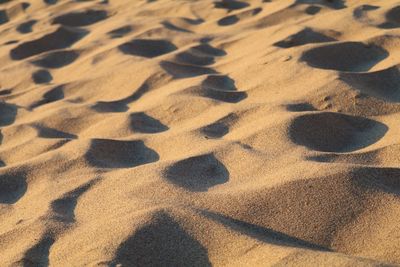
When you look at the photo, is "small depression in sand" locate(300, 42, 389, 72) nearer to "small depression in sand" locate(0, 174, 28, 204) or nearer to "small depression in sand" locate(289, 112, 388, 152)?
"small depression in sand" locate(289, 112, 388, 152)

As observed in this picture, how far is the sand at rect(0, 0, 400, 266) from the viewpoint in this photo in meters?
1.26

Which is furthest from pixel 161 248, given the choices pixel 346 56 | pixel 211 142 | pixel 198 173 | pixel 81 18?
pixel 81 18

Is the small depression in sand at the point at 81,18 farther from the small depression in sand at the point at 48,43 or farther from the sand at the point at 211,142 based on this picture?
the sand at the point at 211,142

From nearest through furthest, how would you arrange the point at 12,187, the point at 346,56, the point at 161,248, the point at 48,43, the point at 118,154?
1. the point at 161,248
2. the point at 12,187
3. the point at 118,154
4. the point at 346,56
5. the point at 48,43

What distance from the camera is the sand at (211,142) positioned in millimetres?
1257

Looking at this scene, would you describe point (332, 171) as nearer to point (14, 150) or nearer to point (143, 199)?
point (143, 199)

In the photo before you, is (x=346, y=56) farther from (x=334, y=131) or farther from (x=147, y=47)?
(x=147, y=47)

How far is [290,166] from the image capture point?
151cm

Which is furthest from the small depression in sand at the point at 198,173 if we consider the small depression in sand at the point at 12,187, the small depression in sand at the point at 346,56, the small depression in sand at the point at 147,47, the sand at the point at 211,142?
the small depression in sand at the point at 147,47

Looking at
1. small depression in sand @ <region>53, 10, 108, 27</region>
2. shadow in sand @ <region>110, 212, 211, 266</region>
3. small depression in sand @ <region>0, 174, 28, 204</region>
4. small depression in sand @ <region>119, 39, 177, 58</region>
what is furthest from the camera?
small depression in sand @ <region>53, 10, 108, 27</region>

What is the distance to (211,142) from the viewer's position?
5.80 ft

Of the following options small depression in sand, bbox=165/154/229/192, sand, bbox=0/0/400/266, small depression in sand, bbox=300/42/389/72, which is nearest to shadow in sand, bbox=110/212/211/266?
sand, bbox=0/0/400/266

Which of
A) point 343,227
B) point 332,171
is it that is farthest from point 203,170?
point 343,227

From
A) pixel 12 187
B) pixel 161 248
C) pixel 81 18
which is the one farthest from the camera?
pixel 81 18
